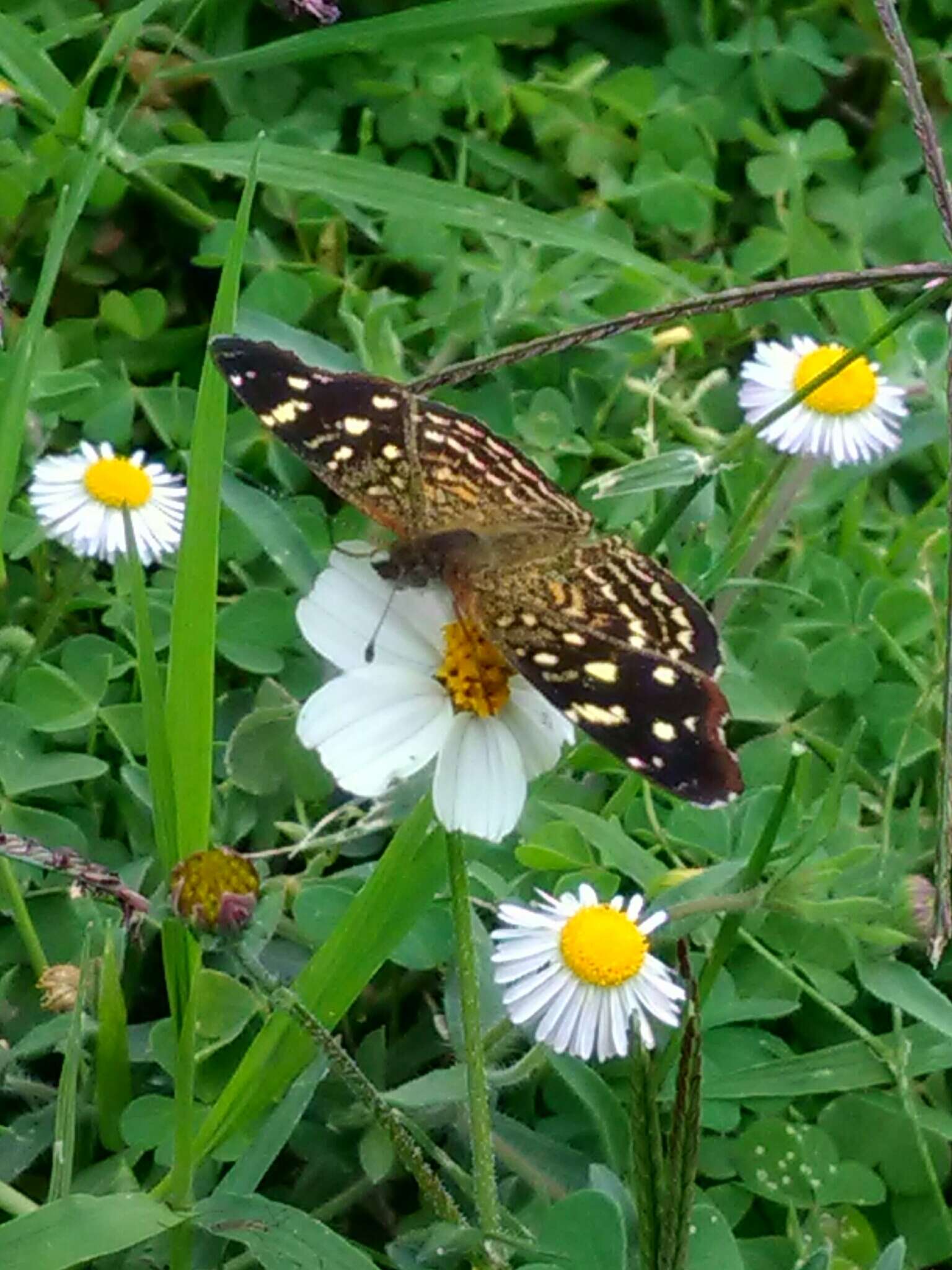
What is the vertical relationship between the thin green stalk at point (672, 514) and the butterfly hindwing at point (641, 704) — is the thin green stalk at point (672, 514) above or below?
above

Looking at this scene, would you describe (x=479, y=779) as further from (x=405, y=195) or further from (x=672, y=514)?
(x=405, y=195)

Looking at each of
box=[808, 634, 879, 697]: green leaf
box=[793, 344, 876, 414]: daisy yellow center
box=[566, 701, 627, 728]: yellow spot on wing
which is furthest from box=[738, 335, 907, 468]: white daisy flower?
box=[566, 701, 627, 728]: yellow spot on wing

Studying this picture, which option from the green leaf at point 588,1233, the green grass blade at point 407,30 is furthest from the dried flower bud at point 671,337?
the green leaf at point 588,1233

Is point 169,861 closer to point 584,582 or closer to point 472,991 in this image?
point 472,991

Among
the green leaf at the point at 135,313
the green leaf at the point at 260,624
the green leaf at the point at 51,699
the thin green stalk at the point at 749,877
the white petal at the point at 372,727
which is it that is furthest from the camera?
the green leaf at the point at 135,313

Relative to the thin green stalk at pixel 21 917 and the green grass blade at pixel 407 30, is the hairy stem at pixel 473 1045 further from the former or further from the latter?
the green grass blade at pixel 407 30

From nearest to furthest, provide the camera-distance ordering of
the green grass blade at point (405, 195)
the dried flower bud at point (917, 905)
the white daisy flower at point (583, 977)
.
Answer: the white daisy flower at point (583, 977) < the dried flower bud at point (917, 905) < the green grass blade at point (405, 195)

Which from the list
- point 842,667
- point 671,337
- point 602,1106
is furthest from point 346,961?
point 671,337
